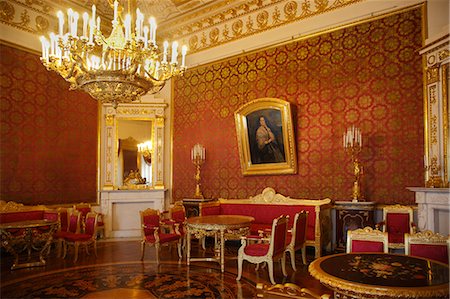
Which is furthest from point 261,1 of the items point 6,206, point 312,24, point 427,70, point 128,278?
point 6,206

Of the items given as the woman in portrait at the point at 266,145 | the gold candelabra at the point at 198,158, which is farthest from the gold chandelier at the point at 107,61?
the gold candelabra at the point at 198,158

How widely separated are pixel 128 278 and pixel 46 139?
13.5ft

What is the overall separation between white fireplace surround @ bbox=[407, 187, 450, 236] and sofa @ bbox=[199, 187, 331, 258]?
60.6 inches

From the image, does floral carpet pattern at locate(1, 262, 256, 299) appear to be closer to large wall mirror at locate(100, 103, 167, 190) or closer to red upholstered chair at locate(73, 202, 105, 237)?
red upholstered chair at locate(73, 202, 105, 237)

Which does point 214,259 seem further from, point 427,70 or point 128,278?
point 427,70

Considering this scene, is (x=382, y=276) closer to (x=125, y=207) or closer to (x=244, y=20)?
(x=244, y=20)

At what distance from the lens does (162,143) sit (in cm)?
892

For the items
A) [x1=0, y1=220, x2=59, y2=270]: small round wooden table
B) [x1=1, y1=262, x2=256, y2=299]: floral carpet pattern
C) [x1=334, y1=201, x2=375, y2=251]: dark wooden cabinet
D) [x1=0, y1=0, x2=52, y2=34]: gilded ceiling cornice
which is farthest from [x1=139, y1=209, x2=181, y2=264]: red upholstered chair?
[x1=0, y1=0, x2=52, y2=34]: gilded ceiling cornice

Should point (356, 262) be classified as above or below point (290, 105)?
below

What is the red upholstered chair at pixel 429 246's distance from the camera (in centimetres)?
309

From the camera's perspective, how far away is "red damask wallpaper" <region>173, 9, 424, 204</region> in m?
5.88

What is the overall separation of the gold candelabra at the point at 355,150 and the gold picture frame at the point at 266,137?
112cm

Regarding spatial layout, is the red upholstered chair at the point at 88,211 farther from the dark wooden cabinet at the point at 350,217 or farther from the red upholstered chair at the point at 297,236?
the dark wooden cabinet at the point at 350,217

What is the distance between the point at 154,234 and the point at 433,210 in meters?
4.26
